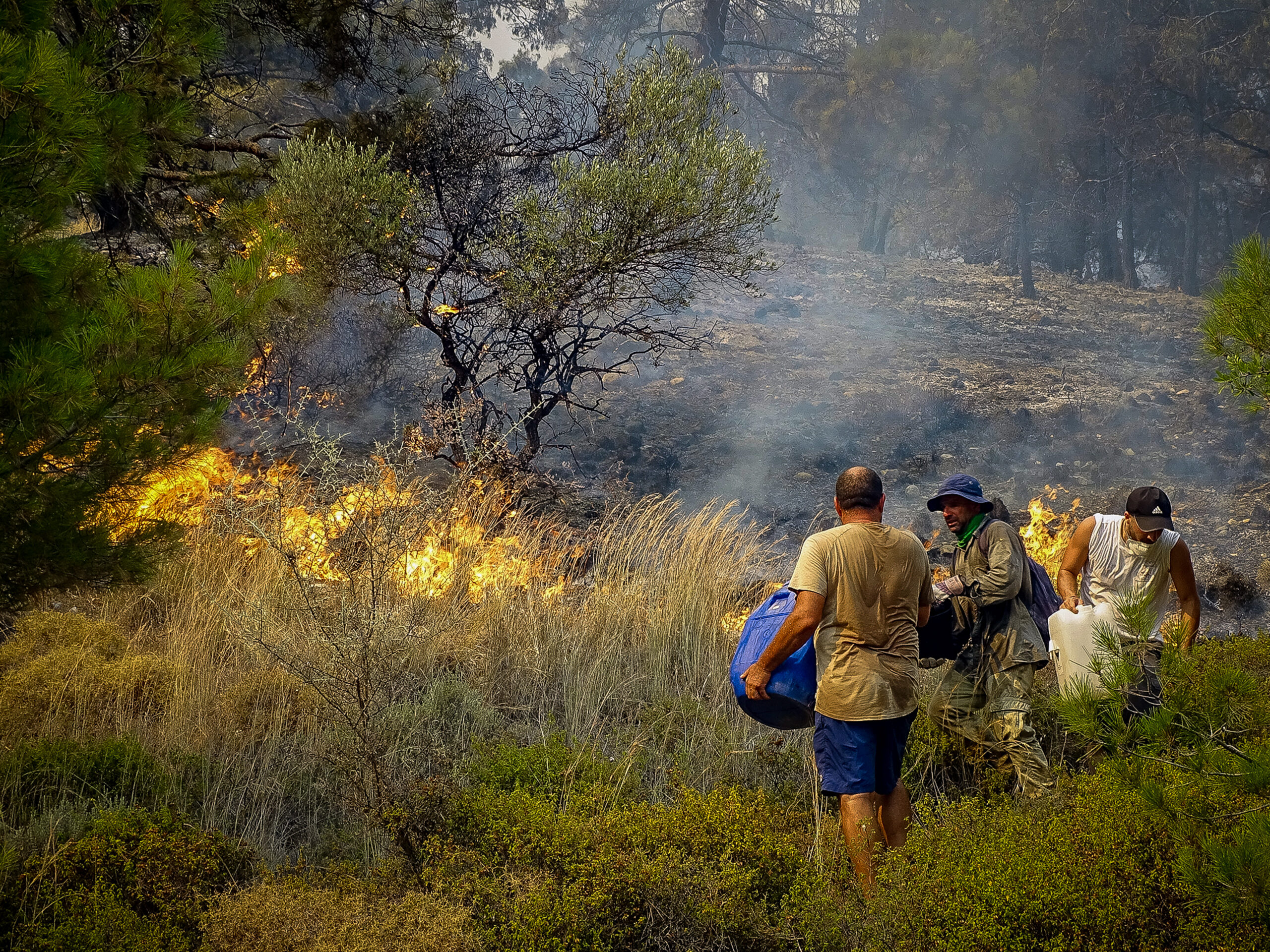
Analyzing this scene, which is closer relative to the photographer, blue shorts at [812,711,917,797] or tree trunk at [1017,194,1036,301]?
blue shorts at [812,711,917,797]

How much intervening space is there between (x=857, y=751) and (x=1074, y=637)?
154 cm

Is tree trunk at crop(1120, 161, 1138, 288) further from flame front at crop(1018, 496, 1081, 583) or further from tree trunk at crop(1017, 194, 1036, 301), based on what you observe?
flame front at crop(1018, 496, 1081, 583)

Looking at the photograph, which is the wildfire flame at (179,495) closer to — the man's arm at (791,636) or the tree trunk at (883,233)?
the man's arm at (791,636)

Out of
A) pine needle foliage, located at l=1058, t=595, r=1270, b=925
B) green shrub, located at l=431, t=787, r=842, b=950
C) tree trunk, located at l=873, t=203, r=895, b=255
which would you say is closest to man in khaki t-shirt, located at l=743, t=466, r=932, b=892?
green shrub, located at l=431, t=787, r=842, b=950

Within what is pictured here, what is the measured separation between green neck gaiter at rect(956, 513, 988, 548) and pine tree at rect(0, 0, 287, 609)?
3501 mm

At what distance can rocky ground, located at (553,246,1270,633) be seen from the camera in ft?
37.9

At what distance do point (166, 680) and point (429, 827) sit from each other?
227 cm

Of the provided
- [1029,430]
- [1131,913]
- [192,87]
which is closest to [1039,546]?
[1029,430]

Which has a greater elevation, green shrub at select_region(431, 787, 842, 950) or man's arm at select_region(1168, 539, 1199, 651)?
man's arm at select_region(1168, 539, 1199, 651)

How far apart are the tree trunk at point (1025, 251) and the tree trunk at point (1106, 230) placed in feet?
4.98

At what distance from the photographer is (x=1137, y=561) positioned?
4707mm

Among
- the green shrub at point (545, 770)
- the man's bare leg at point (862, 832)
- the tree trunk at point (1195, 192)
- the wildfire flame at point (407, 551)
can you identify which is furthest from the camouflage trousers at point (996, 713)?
the tree trunk at point (1195, 192)

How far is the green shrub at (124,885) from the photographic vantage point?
3174 millimetres

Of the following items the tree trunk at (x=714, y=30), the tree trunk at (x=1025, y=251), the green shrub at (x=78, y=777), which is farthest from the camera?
the tree trunk at (x=714, y=30)
